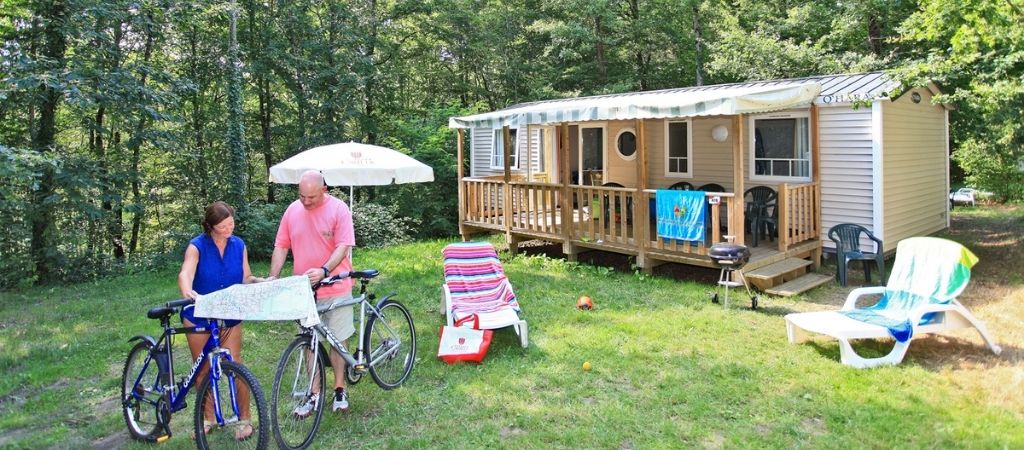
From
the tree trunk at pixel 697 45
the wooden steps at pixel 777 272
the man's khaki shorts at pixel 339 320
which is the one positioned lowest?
the wooden steps at pixel 777 272

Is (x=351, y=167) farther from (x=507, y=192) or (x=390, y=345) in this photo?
(x=390, y=345)

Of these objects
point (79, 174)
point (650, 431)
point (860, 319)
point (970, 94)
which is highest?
point (970, 94)

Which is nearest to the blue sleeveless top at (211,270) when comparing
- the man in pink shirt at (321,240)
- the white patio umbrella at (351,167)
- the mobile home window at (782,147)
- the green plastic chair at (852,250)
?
the man in pink shirt at (321,240)

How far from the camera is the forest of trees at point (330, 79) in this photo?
9469mm

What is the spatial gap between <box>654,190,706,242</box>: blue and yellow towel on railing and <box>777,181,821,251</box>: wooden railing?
1108 millimetres

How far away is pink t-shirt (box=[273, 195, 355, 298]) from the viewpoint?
3.93m

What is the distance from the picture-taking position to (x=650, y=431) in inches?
147

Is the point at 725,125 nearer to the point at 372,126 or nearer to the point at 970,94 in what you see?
the point at 970,94

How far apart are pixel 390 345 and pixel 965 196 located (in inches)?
678

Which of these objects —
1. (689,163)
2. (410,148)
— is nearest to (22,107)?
(410,148)

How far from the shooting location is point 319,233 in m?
3.94

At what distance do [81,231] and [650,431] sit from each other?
1189cm

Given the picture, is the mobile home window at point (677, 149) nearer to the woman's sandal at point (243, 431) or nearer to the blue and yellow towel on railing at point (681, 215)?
the blue and yellow towel on railing at point (681, 215)

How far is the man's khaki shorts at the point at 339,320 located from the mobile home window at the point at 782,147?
24.2 ft
